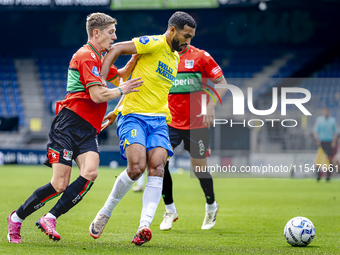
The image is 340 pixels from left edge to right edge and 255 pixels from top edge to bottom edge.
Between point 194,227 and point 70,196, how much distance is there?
7.17 feet

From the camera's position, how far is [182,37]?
175 inches

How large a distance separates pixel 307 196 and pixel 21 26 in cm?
1809

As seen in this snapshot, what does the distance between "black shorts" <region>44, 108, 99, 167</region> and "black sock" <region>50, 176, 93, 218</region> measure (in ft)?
0.66

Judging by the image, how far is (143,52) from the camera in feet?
14.4

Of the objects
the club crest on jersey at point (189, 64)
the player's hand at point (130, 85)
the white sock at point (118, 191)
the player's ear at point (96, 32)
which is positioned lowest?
the white sock at point (118, 191)

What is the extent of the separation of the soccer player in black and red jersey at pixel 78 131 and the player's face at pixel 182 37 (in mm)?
568

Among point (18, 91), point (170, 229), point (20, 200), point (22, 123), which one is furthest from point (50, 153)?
point (18, 91)

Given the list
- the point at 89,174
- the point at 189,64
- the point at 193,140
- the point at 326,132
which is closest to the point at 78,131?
the point at 89,174

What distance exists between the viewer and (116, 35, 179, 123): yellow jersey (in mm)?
4457

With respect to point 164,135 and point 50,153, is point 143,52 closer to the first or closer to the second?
point 164,135

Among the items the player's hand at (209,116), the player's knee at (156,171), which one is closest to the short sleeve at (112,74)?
the player's knee at (156,171)

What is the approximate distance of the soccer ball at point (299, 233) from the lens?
4406 mm

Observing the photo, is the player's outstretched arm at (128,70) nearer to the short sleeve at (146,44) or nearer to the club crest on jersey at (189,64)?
the short sleeve at (146,44)

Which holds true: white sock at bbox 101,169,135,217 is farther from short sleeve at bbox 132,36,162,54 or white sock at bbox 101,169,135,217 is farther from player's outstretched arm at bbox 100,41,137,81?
short sleeve at bbox 132,36,162,54
